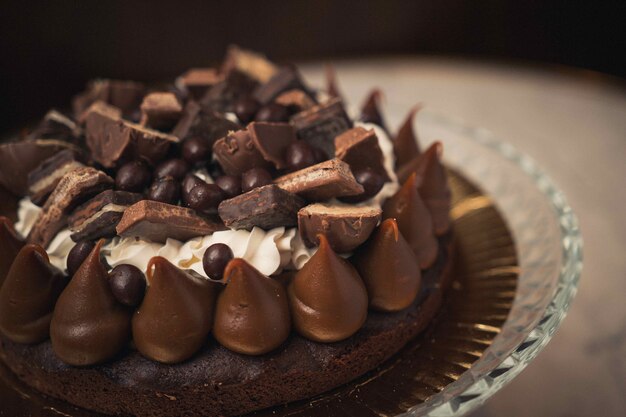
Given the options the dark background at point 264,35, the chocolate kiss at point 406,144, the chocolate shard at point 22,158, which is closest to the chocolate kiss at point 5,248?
the chocolate shard at point 22,158

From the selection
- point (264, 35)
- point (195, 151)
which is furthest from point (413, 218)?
point (264, 35)

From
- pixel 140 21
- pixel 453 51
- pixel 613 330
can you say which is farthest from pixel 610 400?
pixel 140 21

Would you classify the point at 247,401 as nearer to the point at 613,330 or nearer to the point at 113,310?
the point at 113,310

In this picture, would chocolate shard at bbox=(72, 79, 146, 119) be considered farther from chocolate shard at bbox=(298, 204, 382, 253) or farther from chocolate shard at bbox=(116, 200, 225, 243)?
chocolate shard at bbox=(298, 204, 382, 253)

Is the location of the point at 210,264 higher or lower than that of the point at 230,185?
lower

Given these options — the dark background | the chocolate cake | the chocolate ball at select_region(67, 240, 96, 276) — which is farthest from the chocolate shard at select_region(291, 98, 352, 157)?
the dark background

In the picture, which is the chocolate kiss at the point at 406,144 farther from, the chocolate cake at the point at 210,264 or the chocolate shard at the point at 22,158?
the chocolate shard at the point at 22,158

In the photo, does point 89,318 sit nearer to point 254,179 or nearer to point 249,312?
point 249,312
